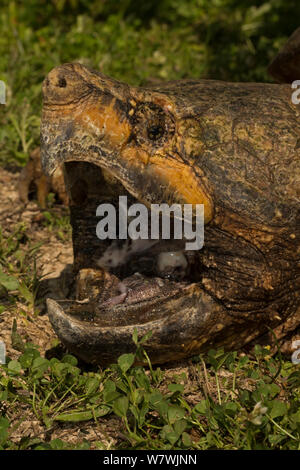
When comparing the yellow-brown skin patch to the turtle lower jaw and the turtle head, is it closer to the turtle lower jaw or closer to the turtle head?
the turtle head

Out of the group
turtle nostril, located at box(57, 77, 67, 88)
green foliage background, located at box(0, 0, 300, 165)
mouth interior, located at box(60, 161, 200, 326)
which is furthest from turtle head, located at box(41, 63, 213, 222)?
green foliage background, located at box(0, 0, 300, 165)

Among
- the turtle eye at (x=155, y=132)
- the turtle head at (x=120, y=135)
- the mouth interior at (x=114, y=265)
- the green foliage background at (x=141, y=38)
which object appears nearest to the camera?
the turtle head at (x=120, y=135)

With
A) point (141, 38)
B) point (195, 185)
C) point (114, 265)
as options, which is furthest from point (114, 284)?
point (141, 38)

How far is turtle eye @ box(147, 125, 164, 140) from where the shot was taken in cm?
251

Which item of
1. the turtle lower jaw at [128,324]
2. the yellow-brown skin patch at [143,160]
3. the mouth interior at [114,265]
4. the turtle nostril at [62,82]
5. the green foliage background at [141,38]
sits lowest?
the turtle lower jaw at [128,324]

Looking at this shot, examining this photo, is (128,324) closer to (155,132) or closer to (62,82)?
(155,132)

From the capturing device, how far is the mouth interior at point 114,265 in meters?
2.67

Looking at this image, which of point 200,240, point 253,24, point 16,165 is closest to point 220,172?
point 200,240

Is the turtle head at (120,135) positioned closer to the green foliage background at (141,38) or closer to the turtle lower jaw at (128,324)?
the turtle lower jaw at (128,324)

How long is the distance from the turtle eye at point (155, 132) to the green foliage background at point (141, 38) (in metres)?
2.40

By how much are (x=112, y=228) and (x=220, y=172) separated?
2.31ft

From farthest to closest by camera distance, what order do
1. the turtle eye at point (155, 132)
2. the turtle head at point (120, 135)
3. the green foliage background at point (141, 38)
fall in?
the green foliage background at point (141, 38), the turtle eye at point (155, 132), the turtle head at point (120, 135)

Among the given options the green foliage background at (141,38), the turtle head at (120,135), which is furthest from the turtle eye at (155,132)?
the green foliage background at (141,38)
